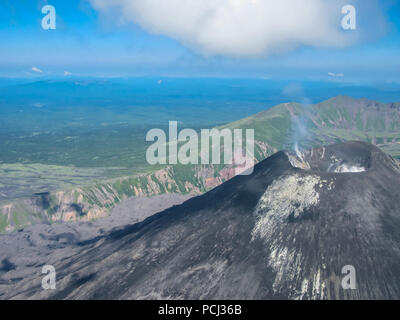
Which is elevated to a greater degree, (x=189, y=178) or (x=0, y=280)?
(x=189, y=178)

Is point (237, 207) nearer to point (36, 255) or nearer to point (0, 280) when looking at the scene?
point (0, 280)

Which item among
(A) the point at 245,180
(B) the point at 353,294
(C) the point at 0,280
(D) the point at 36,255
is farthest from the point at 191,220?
(D) the point at 36,255

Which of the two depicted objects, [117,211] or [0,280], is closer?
[0,280]

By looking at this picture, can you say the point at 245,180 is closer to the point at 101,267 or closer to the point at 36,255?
the point at 101,267

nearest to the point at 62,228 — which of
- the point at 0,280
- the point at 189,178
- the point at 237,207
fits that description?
the point at 0,280
